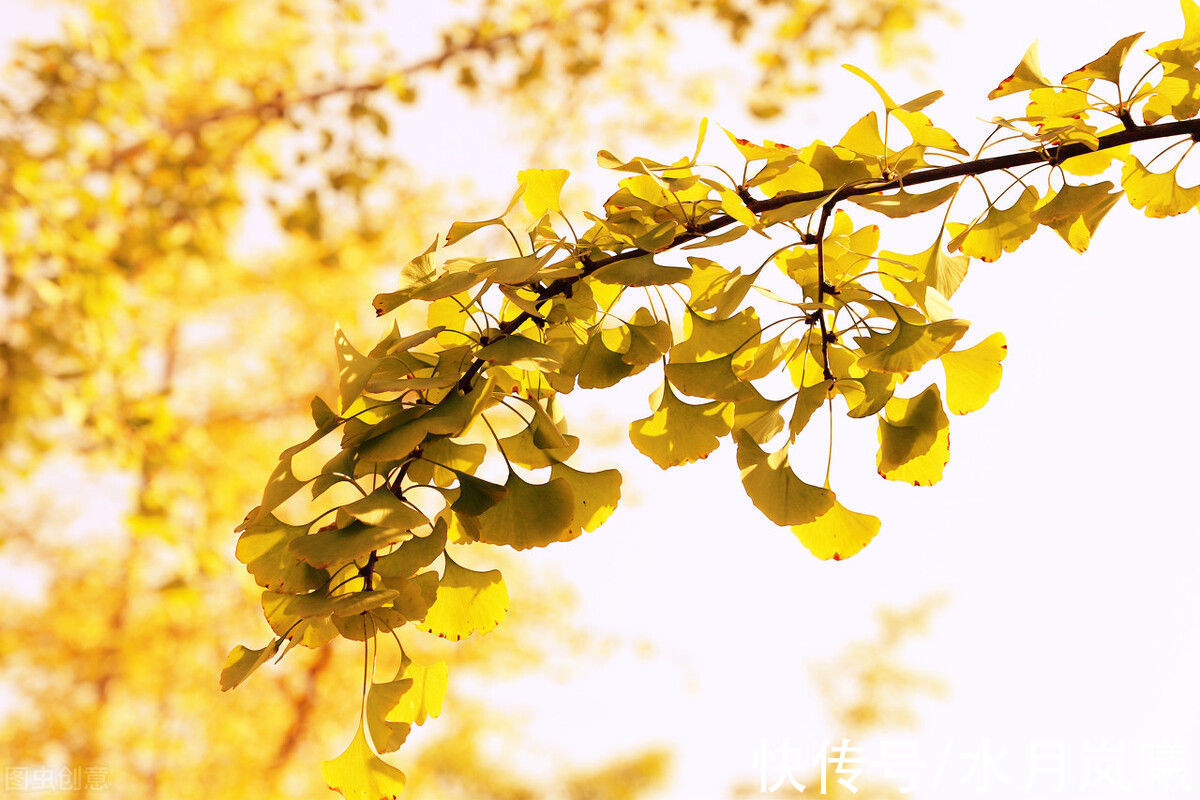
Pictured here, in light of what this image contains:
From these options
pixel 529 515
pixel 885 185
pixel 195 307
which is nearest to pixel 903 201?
pixel 885 185

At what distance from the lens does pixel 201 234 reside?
4.12 ft

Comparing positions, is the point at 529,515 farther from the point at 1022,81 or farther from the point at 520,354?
the point at 1022,81

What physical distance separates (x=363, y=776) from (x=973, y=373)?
196 millimetres

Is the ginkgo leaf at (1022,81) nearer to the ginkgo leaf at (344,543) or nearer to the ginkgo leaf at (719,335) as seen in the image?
the ginkgo leaf at (719,335)

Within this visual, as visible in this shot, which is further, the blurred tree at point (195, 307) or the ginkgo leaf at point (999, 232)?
the blurred tree at point (195, 307)

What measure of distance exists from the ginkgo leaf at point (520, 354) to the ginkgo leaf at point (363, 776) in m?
0.10

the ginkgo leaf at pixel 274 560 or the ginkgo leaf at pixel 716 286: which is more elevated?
the ginkgo leaf at pixel 716 286

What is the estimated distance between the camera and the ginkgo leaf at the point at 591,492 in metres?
0.25

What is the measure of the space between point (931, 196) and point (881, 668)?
13.3ft

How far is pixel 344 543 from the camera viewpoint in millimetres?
201

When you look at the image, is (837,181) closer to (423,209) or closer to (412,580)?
(412,580)

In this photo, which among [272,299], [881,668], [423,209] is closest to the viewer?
[423,209]

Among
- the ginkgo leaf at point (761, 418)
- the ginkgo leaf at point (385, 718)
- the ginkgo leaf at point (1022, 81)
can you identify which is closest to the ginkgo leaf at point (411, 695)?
the ginkgo leaf at point (385, 718)

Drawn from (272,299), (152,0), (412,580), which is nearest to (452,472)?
(412,580)
